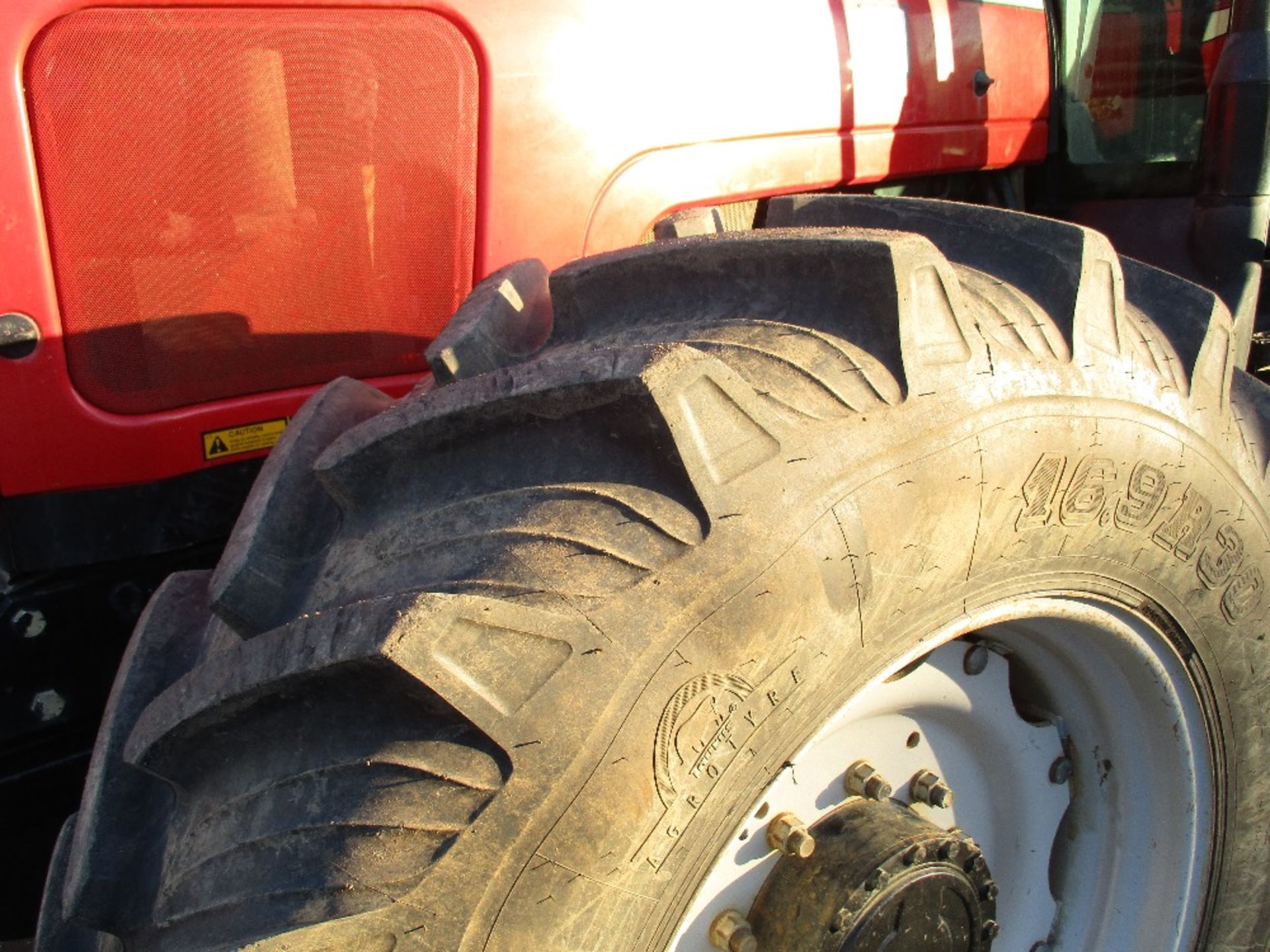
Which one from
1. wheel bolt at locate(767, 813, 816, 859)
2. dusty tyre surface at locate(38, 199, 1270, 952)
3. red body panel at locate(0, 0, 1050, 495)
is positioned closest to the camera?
dusty tyre surface at locate(38, 199, 1270, 952)

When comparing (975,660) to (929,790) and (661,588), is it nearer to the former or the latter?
(929,790)

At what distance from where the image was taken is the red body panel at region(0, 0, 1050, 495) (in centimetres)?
128

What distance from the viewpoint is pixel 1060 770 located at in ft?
4.69

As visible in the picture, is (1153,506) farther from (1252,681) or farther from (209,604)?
(209,604)

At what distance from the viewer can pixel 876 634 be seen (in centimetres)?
102

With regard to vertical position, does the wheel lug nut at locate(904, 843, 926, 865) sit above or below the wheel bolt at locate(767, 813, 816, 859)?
below

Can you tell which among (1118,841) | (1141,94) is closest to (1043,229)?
(1118,841)

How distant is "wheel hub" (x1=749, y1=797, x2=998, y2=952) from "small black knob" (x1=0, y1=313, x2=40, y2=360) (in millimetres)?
966

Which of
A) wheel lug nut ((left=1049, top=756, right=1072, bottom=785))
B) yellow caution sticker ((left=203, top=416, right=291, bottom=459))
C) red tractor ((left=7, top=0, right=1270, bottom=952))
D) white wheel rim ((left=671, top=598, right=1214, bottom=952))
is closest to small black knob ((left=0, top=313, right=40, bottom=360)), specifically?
red tractor ((left=7, top=0, right=1270, bottom=952))

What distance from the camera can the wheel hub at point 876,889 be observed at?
1165 mm

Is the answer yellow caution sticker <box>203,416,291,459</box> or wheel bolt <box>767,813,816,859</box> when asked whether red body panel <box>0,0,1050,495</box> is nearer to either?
yellow caution sticker <box>203,416,291,459</box>

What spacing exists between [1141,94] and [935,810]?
1.57 m

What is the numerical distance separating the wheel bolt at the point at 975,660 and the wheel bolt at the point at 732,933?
1.23ft

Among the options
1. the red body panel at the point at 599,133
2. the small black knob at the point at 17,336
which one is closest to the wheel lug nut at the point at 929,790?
the red body panel at the point at 599,133
